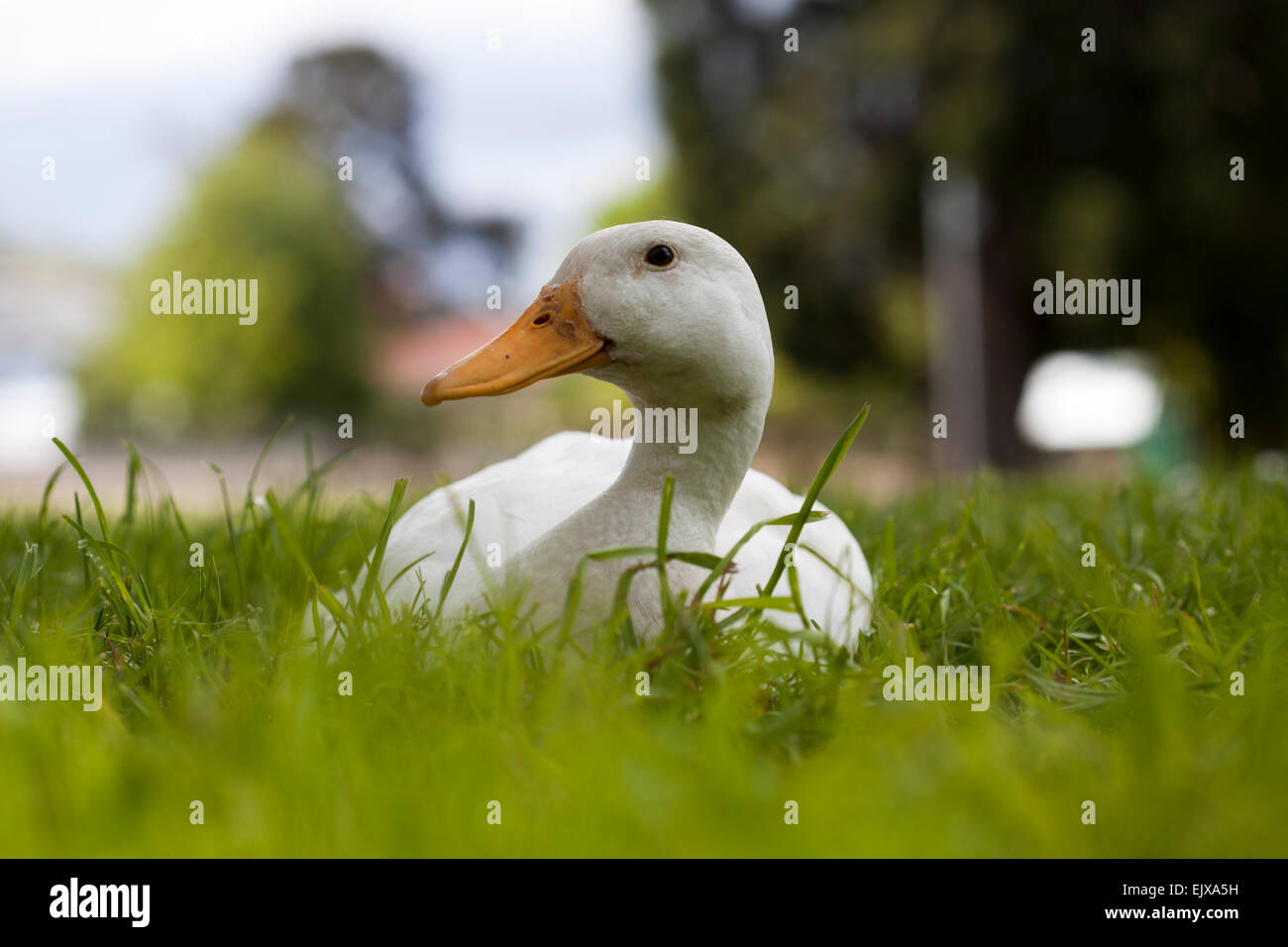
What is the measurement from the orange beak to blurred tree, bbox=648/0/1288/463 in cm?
1075

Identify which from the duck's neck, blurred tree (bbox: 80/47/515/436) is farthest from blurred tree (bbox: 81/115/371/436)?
the duck's neck

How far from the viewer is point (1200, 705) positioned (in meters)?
1.69

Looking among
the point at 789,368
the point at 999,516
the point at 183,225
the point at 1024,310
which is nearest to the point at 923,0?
the point at 1024,310

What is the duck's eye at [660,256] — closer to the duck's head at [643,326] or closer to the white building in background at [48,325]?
the duck's head at [643,326]

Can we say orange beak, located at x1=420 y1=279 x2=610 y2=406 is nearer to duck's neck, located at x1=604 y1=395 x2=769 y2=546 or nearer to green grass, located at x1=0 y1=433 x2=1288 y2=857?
duck's neck, located at x1=604 y1=395 x2=769 y2=546

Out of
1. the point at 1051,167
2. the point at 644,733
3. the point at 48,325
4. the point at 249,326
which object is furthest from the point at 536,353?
the point at 48,325

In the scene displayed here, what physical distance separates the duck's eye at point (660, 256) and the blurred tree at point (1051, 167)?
10.7m

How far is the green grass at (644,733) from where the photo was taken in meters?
1.18

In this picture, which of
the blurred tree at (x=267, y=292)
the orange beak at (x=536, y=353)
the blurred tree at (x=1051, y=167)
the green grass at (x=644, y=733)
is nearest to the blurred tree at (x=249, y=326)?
the blurred tree at (x=267, y=292)

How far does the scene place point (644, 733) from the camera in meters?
1.41

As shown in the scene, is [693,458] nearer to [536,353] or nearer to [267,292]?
[536,353]

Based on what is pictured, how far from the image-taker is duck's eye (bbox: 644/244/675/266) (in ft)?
6.92
